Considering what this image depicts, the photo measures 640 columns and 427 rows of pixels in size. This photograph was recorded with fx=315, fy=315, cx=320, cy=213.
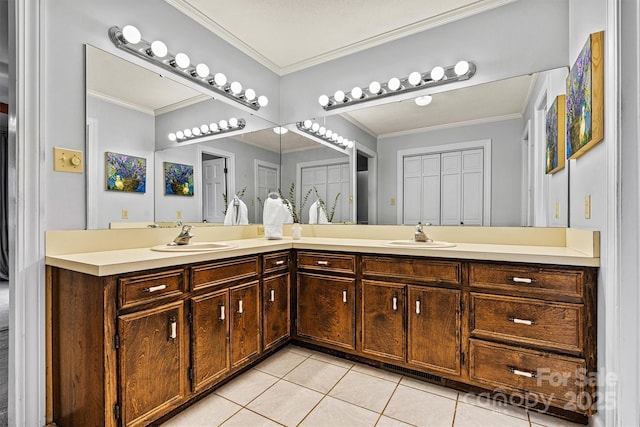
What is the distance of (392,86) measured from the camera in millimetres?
2490

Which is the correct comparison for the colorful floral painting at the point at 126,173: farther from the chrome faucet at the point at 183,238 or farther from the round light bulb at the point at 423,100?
the round light bulb at the point at 423,100

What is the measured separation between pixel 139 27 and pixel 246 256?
159 cm

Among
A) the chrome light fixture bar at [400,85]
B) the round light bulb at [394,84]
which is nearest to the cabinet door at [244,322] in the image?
the chrome light fixture bar at [400,85]

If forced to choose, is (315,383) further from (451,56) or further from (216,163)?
(451,56)

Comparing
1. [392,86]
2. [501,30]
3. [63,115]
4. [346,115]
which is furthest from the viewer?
[346,115]

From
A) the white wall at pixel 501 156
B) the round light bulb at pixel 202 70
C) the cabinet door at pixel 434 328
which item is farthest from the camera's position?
the round light bulb at pixel 202 70

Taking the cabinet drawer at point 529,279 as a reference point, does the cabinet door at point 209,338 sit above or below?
below

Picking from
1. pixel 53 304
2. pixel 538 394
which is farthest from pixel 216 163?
pixel 538 394

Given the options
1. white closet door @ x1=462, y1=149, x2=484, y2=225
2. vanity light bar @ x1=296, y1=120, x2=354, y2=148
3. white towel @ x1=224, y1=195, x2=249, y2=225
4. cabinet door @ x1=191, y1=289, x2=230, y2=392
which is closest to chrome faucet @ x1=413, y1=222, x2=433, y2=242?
white closet door @ x1=462, y1=149, x2=484, y2=225

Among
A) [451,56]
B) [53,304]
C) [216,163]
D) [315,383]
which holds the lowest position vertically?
[315,383]

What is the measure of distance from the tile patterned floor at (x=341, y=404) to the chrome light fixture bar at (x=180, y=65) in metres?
2.10

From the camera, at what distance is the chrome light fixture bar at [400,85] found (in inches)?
88.2

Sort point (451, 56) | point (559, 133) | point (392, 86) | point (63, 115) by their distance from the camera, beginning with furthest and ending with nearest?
point (392, 86)
point (451, 56)
point (559, 133)
point (63, 115)

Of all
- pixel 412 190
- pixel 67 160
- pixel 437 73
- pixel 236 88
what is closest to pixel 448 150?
pixel 412 190
